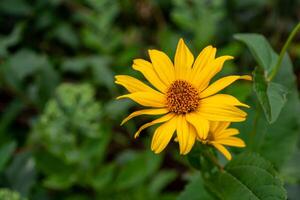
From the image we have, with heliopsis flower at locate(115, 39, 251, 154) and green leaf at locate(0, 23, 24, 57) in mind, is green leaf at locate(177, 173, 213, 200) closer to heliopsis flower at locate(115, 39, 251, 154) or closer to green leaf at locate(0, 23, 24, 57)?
heliopsis flower at locate(115, 39, 251, 154)

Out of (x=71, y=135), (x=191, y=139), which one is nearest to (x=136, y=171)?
(x=71, y=135)

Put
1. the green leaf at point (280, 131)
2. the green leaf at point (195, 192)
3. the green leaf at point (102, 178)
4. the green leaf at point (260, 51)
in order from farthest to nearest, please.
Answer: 1. the green leaf at point (102, 178)
2. the green leaf at point (280, 131)
3. the green leaf at point (195, 192)
4. the green leaf at point (260, 51)

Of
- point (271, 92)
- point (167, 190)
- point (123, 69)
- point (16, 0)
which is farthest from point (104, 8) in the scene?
point (271, 92)

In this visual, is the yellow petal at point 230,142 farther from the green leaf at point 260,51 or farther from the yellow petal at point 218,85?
the green leaf at point 260,51

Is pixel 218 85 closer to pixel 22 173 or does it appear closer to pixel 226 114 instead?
pixel 226 114

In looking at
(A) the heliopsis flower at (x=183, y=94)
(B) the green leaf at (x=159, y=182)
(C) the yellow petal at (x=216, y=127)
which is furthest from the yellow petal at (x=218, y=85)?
(B) the green leaf at (x=159, y=182)

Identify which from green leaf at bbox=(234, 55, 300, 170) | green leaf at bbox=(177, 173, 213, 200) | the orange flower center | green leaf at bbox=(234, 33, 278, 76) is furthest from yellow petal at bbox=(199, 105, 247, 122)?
green leaf at bbox=(234, 55, 300, 170)
